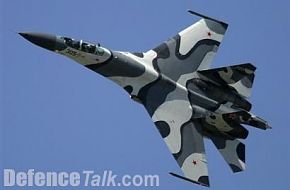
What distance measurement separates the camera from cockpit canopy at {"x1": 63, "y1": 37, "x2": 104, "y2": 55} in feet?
65.1

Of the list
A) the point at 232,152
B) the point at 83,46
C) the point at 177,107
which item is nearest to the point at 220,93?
the point at 177,107

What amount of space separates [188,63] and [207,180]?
3.96 meters

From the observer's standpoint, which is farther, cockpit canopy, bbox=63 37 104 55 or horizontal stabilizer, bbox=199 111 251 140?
horizontal stabilizer, bbox=199 111 251 140

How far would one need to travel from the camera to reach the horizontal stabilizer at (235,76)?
21.4 meters

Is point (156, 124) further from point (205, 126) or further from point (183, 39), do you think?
point (183, 39)

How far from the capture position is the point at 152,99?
21.2 meters

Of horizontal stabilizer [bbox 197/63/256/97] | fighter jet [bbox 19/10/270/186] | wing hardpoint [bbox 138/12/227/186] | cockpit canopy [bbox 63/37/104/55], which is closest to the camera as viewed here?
cockpit canopy [bbox 63/37/104/55]

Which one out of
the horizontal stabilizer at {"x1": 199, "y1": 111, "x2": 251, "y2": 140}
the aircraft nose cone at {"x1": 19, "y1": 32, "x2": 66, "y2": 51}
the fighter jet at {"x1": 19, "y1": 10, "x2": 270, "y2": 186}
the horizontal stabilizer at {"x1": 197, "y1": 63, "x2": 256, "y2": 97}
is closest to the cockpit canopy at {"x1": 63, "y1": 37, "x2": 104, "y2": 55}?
the fighter jet at {"x1": 19, "y1": 10, "x2": 270, "y2": 186}

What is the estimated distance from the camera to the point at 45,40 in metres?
19.7

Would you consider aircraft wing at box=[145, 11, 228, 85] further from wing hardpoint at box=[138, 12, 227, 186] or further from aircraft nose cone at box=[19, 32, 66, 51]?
aircraft nose cone at box=[19, 32, 66, 51]

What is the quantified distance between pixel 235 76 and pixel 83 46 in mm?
5134

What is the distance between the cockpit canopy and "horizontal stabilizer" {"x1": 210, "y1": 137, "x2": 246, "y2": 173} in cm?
478

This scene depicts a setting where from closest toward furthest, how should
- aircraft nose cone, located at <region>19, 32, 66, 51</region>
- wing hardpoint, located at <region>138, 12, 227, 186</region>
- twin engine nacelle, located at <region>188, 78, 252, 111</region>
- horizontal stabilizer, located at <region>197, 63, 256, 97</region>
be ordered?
1. aircraft nose cone, located at <region>19, 32, 66, 51</region>
2. wing hardpoint, located at <region>138, 12, 227, 186</region>
3. horizontal stabilizer, located at <region>197, 63, 256, 97</region>
4. twin engine nacelle, located at <region>188, 78, 252, 111</region>

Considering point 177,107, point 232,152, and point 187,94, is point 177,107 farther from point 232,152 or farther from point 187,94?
point 232,152
